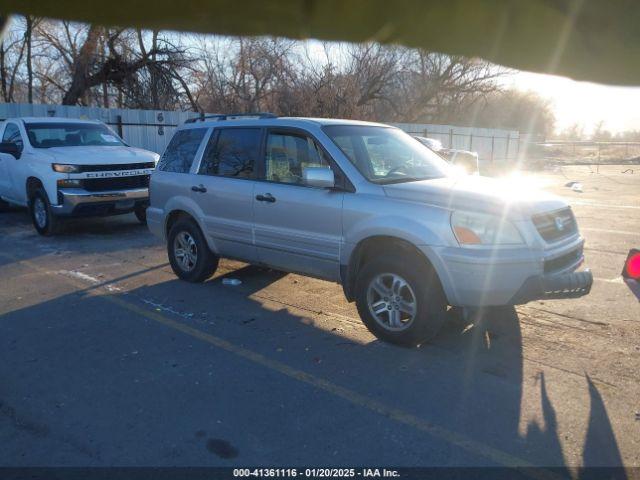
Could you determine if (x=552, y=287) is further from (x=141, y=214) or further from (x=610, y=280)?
(x=141, y=214)

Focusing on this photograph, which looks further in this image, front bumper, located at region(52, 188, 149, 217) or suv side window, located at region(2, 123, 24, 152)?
suv side window, located at region(2, 123, 24, 152)

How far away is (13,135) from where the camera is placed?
33.9 feet

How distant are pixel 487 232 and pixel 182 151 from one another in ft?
13.0

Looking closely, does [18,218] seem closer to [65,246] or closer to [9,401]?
[65,246]

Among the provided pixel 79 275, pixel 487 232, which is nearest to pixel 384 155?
pixel 487 232

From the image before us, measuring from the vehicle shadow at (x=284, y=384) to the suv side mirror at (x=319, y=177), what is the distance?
1307 mm

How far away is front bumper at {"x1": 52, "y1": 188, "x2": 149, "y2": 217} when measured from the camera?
29.3 feet

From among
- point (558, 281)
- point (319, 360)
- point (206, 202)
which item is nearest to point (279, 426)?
point (319, 360)

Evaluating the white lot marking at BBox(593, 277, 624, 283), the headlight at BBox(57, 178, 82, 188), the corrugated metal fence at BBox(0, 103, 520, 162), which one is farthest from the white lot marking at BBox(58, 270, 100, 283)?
the corrugated metal fence at BBox(0, 103, 520, 162)

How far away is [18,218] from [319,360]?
953 cm

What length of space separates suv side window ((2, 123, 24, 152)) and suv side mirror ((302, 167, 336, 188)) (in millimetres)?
7142

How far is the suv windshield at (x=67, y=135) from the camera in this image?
996 centimetres

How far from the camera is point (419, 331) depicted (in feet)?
14.6

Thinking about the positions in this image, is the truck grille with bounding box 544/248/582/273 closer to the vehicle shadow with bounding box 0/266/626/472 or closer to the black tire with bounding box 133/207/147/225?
the vehicle shadow with bounding box 0/266/626/472
